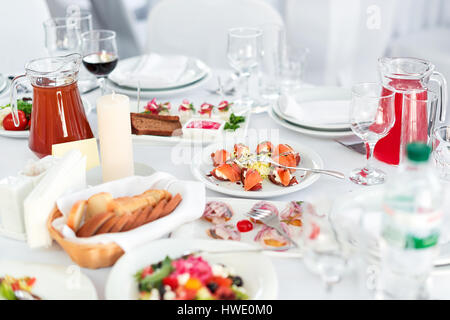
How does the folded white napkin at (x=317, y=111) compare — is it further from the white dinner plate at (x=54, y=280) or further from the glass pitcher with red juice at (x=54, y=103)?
the white dinner plate at (x=54, y=280)

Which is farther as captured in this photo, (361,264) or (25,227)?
(25,227)

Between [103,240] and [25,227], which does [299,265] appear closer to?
[103,240]

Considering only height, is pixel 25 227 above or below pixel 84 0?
below

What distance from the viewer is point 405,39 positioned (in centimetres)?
304

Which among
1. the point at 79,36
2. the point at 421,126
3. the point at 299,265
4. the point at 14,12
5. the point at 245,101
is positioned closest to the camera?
the point at 299,265

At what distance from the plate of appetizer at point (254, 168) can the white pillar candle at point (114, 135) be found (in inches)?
6.7

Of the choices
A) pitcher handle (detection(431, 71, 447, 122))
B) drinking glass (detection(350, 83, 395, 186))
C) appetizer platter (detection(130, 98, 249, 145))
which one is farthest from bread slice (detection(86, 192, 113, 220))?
pitcher handle (detection(431, 71, 447, 122))

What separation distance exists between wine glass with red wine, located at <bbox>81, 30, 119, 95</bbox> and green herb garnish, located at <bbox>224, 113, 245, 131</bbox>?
0.41 meters

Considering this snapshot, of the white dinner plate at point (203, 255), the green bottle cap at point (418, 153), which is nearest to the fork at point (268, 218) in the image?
the white dinner plate at point (203, 255)

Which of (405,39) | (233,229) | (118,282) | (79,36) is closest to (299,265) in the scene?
(233,229)

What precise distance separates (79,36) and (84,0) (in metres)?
2.06

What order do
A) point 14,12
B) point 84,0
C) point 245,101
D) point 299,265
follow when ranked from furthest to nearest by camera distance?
point 84,0 → point 14,12 → point 245,101 → point 299,265

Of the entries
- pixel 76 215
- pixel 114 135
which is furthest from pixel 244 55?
pixel 76 215

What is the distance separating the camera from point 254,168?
126 cm
